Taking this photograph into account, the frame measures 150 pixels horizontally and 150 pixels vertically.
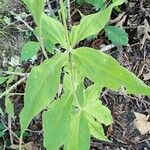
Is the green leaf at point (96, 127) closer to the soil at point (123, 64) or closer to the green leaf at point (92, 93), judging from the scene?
the green leaf at point (92, 93)

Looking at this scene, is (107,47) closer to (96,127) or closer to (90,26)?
(96,127)

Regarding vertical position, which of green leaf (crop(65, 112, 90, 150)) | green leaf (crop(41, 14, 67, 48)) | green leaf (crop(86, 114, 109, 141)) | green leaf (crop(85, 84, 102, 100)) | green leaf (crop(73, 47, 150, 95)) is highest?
green leaf (crop(41, 14, 67, 48))

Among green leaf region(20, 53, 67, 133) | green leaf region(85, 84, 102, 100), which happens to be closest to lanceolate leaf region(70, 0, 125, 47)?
green leaf region(20, 53, 67, 133)

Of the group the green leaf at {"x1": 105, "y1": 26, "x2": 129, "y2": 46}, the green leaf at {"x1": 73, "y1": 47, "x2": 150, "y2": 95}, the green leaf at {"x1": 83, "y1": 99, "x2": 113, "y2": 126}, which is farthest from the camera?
the green leaf at {"x1": 105, "y1": 26, "x2": 129, "y2": 46}

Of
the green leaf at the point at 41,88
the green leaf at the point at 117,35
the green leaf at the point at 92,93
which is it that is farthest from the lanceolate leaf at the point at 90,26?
the green leaf at the point at 117,35

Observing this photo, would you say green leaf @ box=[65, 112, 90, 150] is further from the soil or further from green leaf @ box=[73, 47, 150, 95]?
the soil

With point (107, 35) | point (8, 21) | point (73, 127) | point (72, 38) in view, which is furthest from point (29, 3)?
point (8, 21)

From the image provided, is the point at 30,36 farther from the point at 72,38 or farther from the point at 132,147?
the point at 72,38
